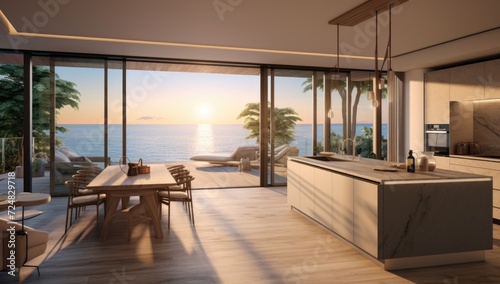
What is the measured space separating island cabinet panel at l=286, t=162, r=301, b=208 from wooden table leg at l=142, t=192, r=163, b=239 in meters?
1.98

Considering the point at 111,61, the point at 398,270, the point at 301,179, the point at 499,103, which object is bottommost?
the point at 398,270

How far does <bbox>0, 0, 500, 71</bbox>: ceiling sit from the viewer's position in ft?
13.5

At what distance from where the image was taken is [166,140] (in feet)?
76.6

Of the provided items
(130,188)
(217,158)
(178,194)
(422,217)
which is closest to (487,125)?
(422,217)

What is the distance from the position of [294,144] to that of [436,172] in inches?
173

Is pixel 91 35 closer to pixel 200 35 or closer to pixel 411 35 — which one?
pixel 200 35

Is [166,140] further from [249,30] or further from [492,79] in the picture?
[492,79]

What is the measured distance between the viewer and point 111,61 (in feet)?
22.1

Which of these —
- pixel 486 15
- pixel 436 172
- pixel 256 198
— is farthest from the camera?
pixel 256 198

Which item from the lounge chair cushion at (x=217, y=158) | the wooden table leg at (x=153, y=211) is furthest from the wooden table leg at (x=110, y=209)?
the lounge chair cushion at (x=217, y=158)

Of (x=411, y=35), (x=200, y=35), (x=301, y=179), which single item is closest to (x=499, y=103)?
(x=411, y=35)

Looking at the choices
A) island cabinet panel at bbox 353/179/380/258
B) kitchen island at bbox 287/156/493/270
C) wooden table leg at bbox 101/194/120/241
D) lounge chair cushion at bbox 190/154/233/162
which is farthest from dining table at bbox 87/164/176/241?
lounge chair cushion at bbox 190/154/233/162

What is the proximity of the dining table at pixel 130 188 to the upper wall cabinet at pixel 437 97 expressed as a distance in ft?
15.8

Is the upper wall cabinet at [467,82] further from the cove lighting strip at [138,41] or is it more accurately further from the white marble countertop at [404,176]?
the white marble countertop at [404,176]
